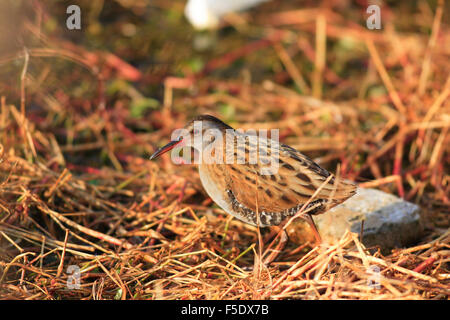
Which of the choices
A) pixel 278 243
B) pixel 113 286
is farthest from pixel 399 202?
pixel 113 286

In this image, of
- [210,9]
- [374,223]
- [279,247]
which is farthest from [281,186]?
[210,9]

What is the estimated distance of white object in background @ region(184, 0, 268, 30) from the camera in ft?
21.0

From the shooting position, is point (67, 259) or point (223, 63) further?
point (223, 63)

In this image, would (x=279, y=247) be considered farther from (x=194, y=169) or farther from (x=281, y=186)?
(x=194, y=169)

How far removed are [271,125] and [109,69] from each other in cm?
215

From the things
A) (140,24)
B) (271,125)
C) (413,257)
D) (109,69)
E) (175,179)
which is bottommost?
(413,257)

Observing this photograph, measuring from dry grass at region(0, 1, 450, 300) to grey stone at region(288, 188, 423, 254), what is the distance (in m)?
0.14

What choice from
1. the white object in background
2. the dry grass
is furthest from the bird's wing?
the white object in background

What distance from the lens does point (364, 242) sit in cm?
335

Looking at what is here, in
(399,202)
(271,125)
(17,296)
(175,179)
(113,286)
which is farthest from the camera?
(271,125)

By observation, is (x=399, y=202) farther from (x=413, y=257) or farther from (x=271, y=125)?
(x=271, y=125)

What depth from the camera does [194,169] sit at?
440 cm

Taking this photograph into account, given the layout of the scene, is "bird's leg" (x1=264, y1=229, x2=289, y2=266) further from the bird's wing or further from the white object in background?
the white object in background

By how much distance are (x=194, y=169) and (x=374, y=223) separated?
1.64 m
